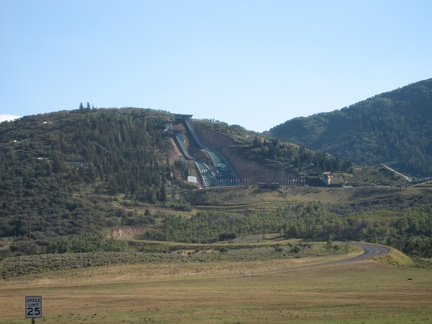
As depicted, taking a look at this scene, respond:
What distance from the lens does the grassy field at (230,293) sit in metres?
39.9

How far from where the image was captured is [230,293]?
5097 cm

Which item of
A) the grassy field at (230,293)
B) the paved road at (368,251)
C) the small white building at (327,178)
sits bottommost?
the paved road at (368,251)

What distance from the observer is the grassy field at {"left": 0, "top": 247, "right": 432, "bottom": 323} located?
3991 centimetres

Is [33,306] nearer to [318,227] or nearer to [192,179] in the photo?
[318,227]

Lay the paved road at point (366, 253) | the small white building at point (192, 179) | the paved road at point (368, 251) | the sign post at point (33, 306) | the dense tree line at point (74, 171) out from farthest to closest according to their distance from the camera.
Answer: the small white building at point (192, 179) → the dense tree line at point (74, 171) → the paved road at point (368, 251) → the paved road at point (366, 253) → the sign post at point (33, 306)

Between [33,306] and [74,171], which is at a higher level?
[74,171]

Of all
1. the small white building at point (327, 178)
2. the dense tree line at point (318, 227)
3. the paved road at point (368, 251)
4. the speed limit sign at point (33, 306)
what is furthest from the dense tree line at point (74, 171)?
the speed limit sign at point (33, 306)

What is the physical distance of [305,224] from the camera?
110750mm

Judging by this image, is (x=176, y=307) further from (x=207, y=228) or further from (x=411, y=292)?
(x=207, y=228)

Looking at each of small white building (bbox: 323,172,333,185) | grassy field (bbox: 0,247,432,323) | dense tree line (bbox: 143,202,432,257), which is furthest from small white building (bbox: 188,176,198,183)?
grassy field (bbox: 0,247,432,323)

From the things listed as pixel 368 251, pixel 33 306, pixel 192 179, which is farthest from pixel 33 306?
pixel 192 179

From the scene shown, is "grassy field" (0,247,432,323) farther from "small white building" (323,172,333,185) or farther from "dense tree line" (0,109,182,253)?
"small white building" (323,172,333,185)

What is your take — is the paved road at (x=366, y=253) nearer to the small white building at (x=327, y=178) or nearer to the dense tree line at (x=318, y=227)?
the dense tree line at (x=318, y=227)

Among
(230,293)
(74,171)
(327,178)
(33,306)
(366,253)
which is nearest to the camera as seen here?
(33,306)
